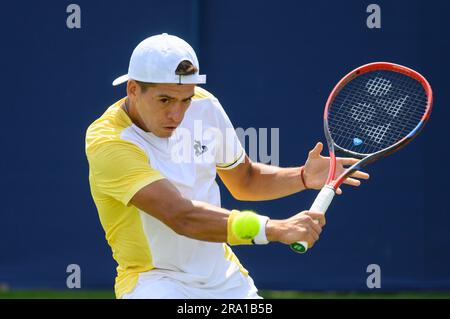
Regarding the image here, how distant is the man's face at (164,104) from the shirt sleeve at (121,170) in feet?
0.42

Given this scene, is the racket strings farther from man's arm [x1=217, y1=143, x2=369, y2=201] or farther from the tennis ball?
the tennis ball

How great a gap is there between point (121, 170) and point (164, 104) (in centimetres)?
30

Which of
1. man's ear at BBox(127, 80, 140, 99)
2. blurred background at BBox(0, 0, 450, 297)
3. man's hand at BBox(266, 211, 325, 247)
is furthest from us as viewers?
blurred background at BBox(0, 0, 450, 297)

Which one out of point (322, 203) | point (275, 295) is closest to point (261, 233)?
point (322, 203)

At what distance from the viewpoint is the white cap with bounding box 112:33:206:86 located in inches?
155

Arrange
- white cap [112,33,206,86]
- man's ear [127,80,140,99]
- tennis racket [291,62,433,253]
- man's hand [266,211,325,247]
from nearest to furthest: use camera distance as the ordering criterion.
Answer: man's hand [266,211,325,247]
white cap [112,33,206,86]
man's ear [127,80,140,99]
tennis racket [291,62,433,253]

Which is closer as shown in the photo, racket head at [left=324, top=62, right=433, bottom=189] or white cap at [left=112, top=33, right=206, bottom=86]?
white cap at [left=112, top=33, right=206, bottom=86]

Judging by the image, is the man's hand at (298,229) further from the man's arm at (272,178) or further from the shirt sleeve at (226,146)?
the shirt sleeve at (226,146)

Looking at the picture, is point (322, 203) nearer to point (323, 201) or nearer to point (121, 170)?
point (323, 201)

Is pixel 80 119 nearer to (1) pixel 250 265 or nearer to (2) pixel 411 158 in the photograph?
(1) pixel 250 265

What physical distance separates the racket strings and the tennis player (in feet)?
2.18

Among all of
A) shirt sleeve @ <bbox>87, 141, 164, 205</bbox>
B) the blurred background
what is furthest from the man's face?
the blurred background

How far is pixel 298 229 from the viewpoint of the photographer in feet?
11.9
